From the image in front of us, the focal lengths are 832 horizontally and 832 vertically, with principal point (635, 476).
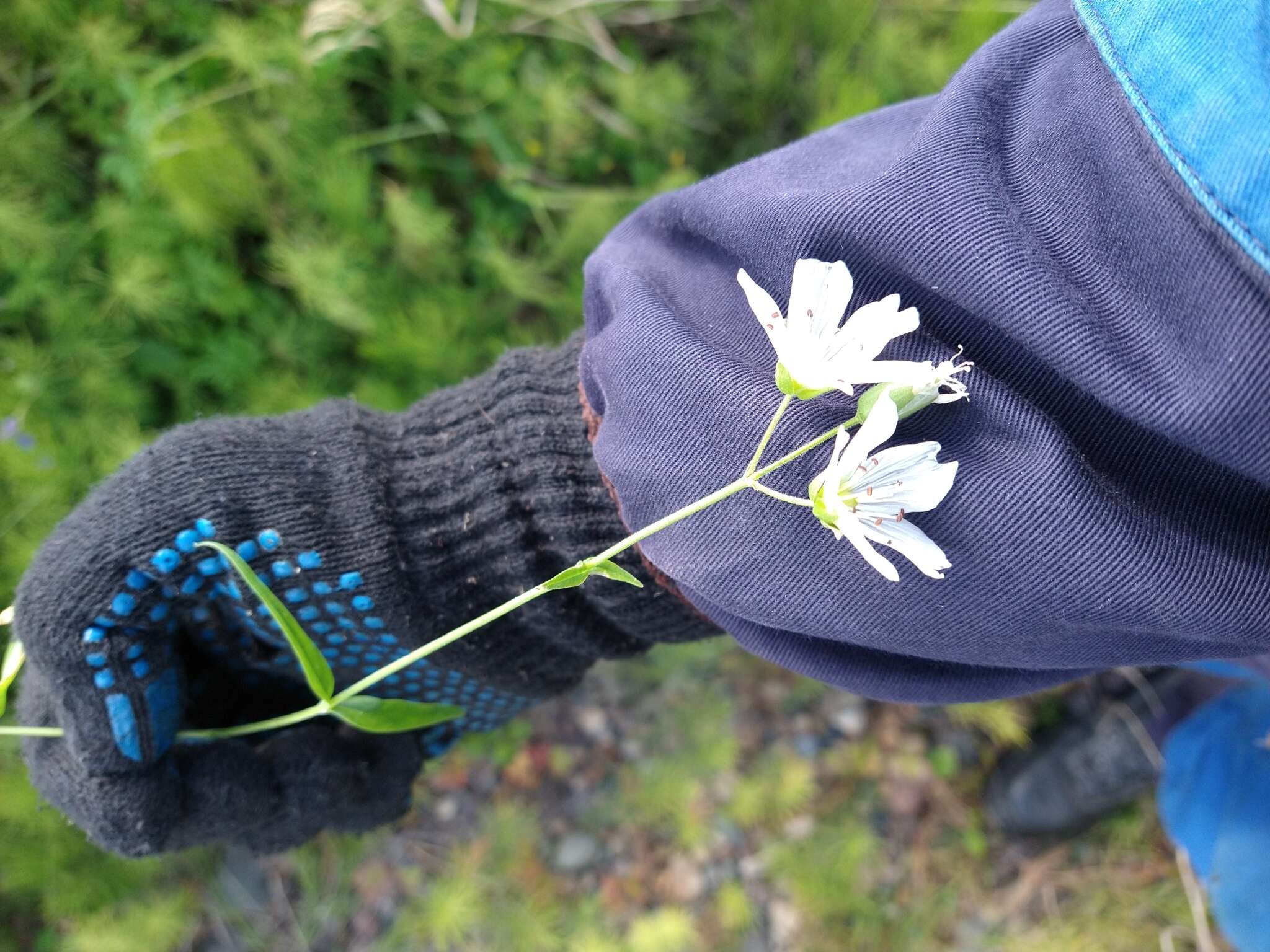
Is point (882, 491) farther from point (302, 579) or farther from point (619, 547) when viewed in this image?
point (302, 579)

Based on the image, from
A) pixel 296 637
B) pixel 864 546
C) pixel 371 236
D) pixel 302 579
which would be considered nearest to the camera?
pixel 864 546

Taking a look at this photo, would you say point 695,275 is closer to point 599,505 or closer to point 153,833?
point 599,505

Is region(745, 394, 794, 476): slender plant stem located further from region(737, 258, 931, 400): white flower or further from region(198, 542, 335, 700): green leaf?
region(198, 542, 335, 700): green leaf

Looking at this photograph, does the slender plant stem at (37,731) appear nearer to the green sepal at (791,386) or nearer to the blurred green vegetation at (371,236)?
the blurred green vegetation at (371,236)

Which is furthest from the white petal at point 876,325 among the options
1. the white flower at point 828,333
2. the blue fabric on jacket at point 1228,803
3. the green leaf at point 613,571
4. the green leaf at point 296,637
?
the blue fabric on jacket at point 1228,803

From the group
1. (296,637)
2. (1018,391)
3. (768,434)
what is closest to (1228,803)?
(1018,391)

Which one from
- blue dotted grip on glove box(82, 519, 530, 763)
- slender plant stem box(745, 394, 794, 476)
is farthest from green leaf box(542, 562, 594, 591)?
blue dotted grip on glove box(82, 519, 530, 763)
